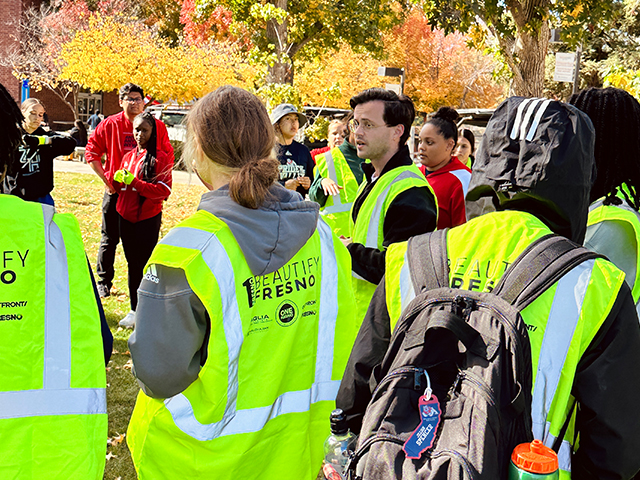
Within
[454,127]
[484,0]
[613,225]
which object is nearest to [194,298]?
[613,225]

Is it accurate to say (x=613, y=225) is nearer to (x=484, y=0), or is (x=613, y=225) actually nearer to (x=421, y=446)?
(x=421, y=446)

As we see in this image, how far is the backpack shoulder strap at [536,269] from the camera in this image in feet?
5.10

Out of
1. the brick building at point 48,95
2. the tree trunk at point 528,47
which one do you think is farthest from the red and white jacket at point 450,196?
the brick building at point 48,95

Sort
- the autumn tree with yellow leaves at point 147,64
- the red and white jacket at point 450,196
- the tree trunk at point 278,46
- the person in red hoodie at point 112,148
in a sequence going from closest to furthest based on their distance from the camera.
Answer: the red and white jacket at point 450,196 → the person in red hoodie at point 112,148 → the tree trunk at point 278,46 → the autumn tree with yellow leaves at point 147,64

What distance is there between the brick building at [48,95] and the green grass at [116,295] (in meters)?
16.4

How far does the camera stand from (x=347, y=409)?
1796mm

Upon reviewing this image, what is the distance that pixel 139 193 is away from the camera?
18.8ft

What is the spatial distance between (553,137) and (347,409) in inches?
38.2

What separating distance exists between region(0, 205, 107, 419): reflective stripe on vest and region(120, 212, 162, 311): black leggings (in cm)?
413

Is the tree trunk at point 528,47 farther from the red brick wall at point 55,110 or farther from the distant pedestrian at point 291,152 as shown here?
the red brick wall at point 55,110

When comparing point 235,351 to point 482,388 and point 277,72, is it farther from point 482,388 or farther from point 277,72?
point 277,72

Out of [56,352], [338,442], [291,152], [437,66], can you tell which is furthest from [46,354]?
[437,66]

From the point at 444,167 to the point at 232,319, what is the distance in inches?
132

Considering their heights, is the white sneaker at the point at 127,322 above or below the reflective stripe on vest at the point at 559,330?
below
